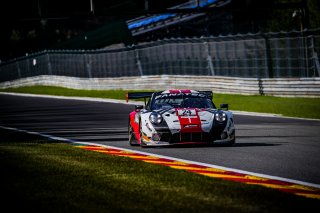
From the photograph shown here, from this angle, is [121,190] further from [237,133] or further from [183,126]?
[237,133]

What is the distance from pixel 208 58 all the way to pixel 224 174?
25112 millimetres

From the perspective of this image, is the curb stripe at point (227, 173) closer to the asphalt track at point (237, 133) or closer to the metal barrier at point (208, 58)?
the asphalt track at point (237, 133)

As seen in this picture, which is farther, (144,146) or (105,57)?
(105,57)

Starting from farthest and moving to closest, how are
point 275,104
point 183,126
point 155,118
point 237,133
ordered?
point 275,104, point 237,133, point 155,118, point 183,126

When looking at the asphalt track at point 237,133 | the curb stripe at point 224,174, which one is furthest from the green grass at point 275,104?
the curb stripe at point 224,174

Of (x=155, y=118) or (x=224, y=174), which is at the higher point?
Result: (x=155, y=118)

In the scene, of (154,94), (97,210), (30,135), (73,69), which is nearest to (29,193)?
(97,210)

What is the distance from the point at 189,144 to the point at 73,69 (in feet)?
116

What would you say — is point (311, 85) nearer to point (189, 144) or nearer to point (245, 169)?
point (189, 144)

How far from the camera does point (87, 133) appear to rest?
60.6 ft

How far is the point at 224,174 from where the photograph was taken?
10430 millimetres

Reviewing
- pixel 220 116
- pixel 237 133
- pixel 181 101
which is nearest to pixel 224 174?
pixel 220 116

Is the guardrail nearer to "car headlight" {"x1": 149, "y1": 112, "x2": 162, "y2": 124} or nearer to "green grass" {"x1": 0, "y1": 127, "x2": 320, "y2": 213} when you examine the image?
"car headlight" {"x1": 149, "y1": 112, "x2": 162, "y2": 124}

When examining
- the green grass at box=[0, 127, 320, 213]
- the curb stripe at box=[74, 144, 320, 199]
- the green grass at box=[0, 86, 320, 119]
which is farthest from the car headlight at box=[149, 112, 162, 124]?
the green grass at box=[0, 86, 320, 119]
